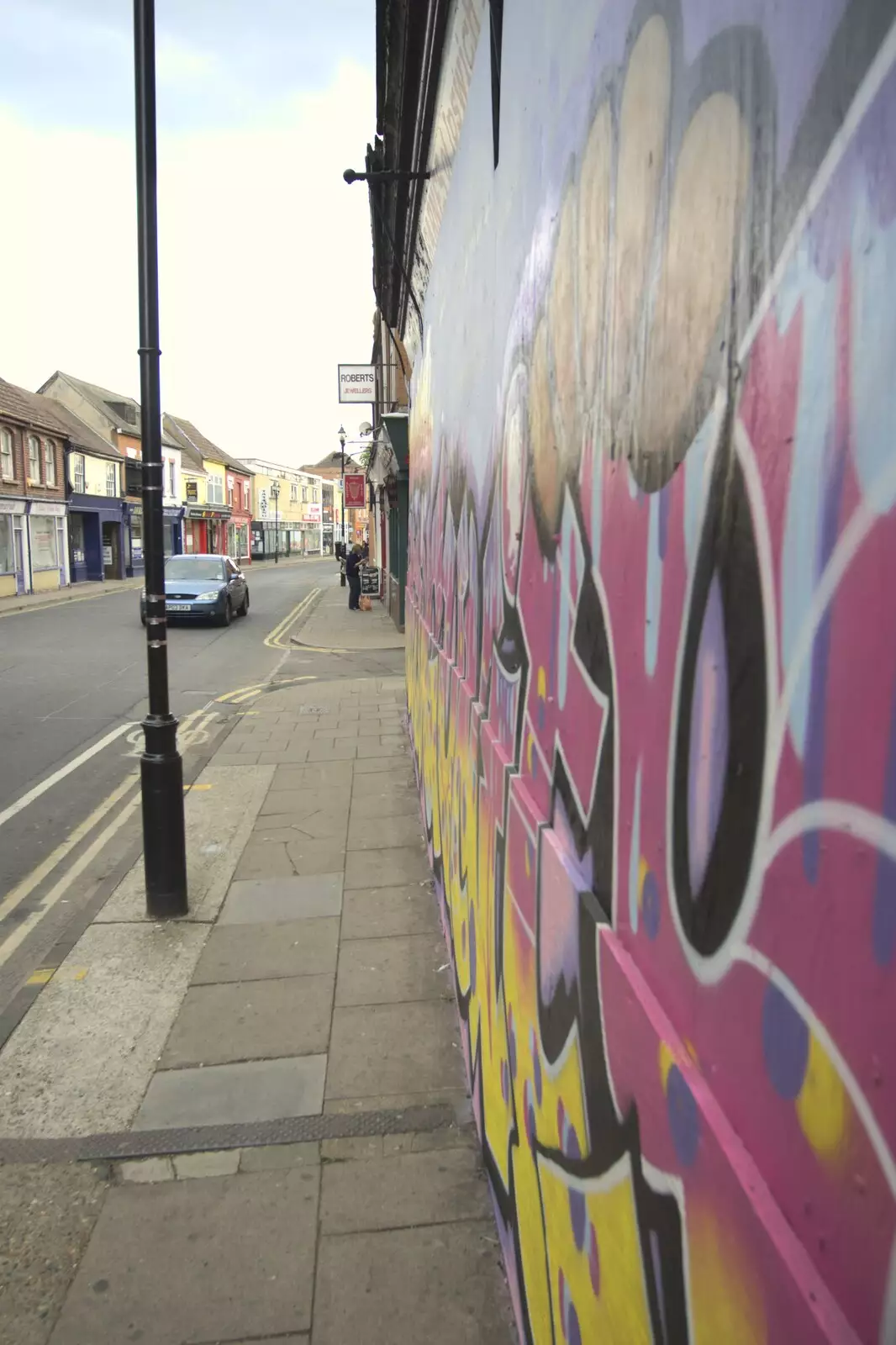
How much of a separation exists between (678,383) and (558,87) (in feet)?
3.98

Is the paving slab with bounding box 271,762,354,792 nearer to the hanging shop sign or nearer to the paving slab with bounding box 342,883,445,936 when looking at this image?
the paving slab with bounding box 342,883,445,936

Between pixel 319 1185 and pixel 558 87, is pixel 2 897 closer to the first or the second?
pixel 319 1185

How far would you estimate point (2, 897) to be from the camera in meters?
5.54

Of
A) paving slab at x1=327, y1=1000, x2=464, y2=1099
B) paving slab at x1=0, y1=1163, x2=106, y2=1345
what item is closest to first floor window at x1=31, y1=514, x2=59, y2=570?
paving slab at x1=327, y1=1000, x2=464, y2=1099

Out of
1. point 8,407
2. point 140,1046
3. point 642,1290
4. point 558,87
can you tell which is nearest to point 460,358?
point 558,87

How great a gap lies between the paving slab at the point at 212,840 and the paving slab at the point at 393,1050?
4.88 ft

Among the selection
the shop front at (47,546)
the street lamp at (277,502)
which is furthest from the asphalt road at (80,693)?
the street lamp at (277,502)

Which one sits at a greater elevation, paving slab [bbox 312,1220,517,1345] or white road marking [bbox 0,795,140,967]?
paving slab [bbox 312,1220,517,1345]

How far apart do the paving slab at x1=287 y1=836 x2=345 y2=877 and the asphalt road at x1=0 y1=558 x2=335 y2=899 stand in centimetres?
180

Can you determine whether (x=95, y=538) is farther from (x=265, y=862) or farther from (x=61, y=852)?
(x=265, y=862)

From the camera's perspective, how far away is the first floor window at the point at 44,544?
32.1 meters

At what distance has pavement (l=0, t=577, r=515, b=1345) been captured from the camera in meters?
2.53

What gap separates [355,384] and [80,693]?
11.7 meters

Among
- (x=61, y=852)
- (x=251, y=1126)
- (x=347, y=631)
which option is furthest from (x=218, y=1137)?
(x=347, y=631)
